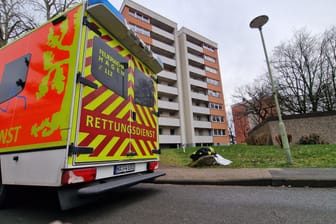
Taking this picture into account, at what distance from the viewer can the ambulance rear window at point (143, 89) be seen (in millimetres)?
3591

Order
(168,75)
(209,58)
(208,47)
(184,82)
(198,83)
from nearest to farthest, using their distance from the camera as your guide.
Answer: (168,75) → (184,82) → (198,83) → (209,58) → (208,47)

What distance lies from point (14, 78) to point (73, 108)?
1.71 m

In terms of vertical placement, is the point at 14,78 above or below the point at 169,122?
below

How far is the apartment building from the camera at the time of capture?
26.9 meters

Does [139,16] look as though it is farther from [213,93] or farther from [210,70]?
[213,93]

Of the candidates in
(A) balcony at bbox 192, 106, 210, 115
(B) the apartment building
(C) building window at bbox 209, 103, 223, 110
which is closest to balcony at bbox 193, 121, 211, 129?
(B) the apartment building

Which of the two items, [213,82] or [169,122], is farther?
[213,82]

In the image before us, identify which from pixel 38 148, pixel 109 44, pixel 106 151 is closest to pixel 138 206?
pixel 106 151

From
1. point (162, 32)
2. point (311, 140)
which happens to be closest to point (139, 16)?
point (162, 32)

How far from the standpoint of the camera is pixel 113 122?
9.18 feet

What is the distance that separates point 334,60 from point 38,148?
2895cm

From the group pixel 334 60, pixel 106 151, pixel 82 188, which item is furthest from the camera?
pixel 334 60

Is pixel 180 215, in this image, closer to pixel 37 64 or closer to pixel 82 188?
pixel 82 188

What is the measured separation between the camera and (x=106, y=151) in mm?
2607
